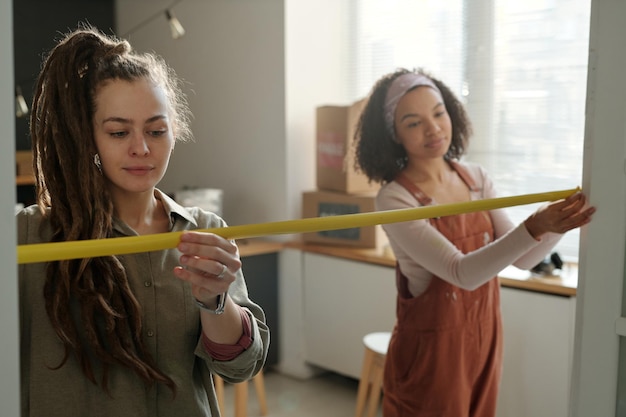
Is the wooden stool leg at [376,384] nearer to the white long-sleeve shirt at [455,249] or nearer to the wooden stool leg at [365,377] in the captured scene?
the wooden stool leg at [365,377]

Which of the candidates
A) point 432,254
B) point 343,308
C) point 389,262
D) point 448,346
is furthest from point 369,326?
→ point 432,254

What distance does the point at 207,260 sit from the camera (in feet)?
3.51

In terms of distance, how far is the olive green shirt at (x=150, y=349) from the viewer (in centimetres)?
116

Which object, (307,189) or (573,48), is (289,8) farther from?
(573,48)

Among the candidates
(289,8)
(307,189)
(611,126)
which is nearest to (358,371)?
(307,189)

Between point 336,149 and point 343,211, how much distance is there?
30 cm

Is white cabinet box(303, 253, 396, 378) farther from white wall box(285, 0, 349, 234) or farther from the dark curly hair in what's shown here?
the dark curly hair

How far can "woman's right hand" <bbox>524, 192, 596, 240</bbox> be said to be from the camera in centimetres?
142

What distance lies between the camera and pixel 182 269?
1.09 meters

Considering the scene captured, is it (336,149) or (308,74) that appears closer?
(336,149)

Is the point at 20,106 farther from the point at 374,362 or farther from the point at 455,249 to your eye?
the point at 455,249

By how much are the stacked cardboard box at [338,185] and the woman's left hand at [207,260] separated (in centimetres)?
236

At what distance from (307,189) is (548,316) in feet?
4.91

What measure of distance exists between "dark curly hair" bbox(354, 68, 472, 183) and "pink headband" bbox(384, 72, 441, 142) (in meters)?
0.01
